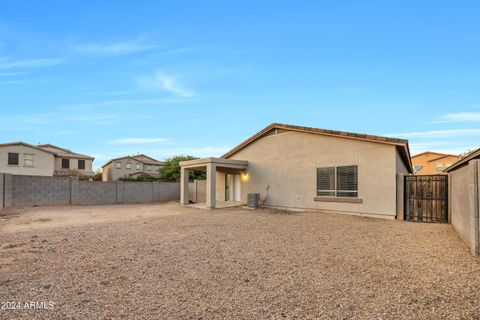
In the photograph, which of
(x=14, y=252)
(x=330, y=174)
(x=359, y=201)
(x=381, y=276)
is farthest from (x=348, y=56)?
(x=14, y=252)

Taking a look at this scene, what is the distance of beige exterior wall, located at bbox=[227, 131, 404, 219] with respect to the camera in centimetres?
1245

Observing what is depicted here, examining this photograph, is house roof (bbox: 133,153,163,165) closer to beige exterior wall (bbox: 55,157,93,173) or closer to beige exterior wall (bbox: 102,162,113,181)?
beige exterior wall (bbox: 102,162,113,181)

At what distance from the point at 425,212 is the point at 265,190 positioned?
27.6ft

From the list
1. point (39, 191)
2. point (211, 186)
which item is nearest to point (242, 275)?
point (211, 186)

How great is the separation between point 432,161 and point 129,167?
4667 cm

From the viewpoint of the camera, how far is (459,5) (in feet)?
33.5

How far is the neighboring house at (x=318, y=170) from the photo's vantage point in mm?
12453

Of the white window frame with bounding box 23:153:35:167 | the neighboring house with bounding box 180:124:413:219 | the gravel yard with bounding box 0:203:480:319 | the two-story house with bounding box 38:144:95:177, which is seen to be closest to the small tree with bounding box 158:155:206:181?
the two-story house with bounding box 38:144:95:177

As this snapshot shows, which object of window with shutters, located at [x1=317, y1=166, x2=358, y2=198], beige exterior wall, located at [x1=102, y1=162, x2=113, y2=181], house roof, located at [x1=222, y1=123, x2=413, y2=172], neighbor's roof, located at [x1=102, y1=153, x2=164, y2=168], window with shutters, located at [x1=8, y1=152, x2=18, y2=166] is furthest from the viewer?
neighbor's roof, located at [x1=102, y1=153, x2=164, y2=168]

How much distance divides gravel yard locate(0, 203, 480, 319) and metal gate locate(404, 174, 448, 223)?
3.49 m

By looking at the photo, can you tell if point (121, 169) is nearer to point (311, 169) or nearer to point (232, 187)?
point (232, 187)

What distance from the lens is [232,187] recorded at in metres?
21.1

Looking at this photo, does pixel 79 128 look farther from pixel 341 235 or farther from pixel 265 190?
pixel 341 235

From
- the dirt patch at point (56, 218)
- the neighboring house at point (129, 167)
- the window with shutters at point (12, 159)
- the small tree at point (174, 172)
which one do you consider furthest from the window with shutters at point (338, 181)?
the window with shutters at point (12, 159)
